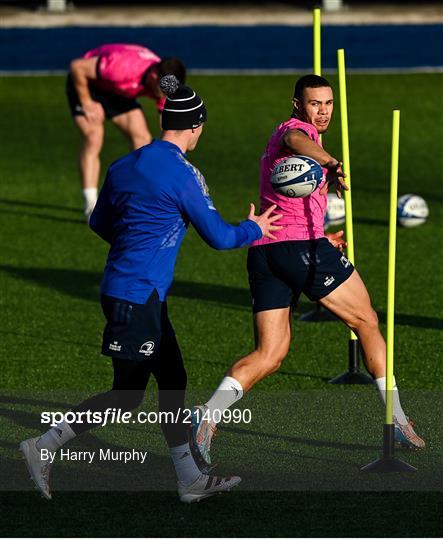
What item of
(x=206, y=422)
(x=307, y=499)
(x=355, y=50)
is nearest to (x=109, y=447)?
(x=206, y=422)

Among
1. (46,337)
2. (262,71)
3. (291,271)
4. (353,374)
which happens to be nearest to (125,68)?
(46,337)

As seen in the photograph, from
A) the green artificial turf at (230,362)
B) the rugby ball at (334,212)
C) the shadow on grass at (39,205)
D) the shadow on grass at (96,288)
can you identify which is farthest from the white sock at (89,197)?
the rugby ball at (334,212)

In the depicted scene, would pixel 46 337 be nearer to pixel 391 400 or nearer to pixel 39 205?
pixel 391 400

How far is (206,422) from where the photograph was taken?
8211 mm

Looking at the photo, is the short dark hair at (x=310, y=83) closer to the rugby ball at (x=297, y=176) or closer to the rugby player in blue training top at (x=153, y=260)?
the rugby ball at (x=297, y=176)

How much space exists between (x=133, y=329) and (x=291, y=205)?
55.1 inches

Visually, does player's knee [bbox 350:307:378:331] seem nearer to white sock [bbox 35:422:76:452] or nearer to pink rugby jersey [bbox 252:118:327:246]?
pink rugby jersey [bbox 252:118:327:246]

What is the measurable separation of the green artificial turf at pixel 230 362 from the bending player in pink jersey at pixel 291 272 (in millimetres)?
509

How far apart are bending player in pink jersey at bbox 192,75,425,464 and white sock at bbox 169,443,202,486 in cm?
59

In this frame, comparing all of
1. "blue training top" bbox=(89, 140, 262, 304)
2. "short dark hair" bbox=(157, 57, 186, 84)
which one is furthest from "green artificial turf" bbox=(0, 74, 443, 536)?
"short dark hair" bbox=(157, 57, 186, 84)

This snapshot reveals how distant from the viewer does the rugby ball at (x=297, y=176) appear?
8.15m

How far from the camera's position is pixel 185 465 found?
7.66m

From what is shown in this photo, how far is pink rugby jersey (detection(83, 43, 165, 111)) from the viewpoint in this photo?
15.1 meters

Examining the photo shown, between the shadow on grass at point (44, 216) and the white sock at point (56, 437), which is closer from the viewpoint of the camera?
the white sock at point (56, 437)
